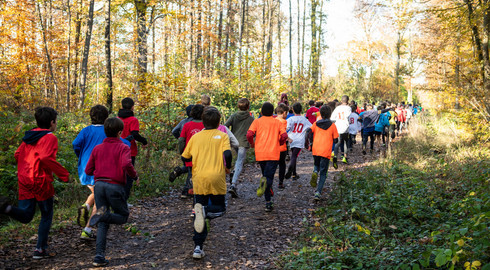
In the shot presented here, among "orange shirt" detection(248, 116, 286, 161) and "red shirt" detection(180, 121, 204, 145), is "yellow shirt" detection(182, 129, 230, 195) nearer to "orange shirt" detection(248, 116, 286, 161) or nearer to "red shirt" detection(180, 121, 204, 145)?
"red shirt" detection(180, 121, 204, 145)

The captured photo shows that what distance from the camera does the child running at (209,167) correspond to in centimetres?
482

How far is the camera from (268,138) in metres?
7.09

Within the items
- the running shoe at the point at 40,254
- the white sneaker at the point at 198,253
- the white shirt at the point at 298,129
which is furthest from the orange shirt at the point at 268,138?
the running shoe at the point at 40,254

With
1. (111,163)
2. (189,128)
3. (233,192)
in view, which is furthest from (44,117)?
(233,192)

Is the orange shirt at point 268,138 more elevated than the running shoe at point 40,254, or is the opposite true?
the orange shirt at point 268,138

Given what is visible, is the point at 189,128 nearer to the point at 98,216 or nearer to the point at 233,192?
the point at 233,192

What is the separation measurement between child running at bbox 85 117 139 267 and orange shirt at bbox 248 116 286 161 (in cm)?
310

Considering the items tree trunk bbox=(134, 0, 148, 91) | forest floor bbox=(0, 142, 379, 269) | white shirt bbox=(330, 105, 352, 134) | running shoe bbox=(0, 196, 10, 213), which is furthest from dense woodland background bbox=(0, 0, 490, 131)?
running shoe bbox=(0, 196, 10, 213)

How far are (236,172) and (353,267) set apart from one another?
417 centimetres

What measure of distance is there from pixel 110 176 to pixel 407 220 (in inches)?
192

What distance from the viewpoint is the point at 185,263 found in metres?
4.83

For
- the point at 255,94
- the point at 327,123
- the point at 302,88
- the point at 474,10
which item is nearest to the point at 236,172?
the point at 327,123

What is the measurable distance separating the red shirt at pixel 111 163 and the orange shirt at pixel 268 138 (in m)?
3.10

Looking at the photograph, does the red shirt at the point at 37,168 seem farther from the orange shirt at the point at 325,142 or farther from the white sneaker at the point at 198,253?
the orange shirt at the point at 325,142
